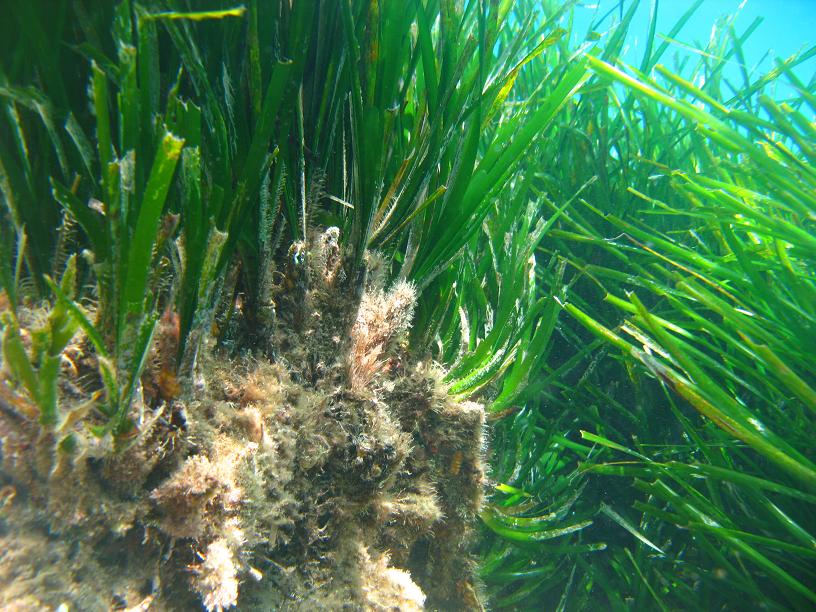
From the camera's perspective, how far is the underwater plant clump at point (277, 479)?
2.63 ft

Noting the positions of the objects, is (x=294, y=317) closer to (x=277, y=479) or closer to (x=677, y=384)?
(x=277, y=479)

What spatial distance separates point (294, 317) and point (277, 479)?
42 centimetres

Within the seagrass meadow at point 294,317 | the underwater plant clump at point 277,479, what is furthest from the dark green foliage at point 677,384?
the underwater plant clump at point 277,479

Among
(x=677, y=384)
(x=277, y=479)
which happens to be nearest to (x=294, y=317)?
(x=277, y=479)

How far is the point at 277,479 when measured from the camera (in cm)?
107

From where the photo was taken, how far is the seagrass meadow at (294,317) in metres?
0.80

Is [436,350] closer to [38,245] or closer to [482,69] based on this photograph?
[482,69]

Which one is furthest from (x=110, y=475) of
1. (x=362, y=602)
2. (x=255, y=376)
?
(x=362, y=602)

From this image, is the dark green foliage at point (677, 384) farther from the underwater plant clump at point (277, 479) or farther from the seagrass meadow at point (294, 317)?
the underwater plant clump at point (277, 479)

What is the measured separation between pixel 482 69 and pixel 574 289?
1903 mm

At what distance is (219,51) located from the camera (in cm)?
106

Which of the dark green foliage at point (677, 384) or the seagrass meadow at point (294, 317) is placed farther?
the dark green foliage at point (677, 384)

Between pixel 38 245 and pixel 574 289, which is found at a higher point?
pixel 38 245

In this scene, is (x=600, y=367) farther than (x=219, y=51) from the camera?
Yes
